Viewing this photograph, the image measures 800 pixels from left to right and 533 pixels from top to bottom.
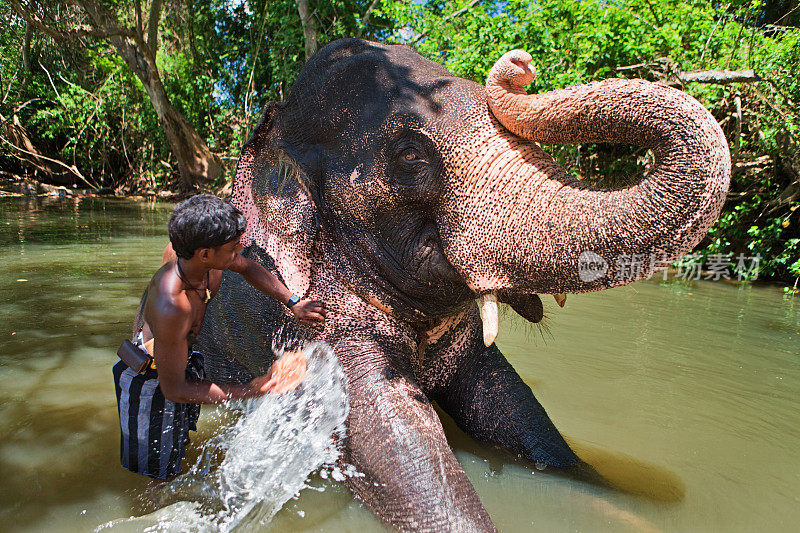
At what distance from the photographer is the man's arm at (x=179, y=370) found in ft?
6.40

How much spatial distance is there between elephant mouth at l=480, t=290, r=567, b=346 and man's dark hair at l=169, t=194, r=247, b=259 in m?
0.90

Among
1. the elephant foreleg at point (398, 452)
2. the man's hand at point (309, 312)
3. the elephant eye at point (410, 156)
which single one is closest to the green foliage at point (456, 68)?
the elephant eye at point (410, 156)

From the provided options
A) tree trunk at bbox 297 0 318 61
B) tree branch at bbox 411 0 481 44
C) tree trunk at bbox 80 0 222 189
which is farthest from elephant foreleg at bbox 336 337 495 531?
tree trunk at bbox 80 0 222 189

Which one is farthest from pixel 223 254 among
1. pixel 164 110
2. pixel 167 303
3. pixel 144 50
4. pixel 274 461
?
pixel 164 110

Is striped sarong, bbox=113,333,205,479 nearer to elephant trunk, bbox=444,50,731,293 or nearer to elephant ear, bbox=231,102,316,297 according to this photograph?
elephant ear, bbox=231,102,316,297

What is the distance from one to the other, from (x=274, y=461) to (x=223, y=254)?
0.87 meters

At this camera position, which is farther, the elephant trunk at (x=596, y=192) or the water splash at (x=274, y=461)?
the water splash at (x=274, y=461)

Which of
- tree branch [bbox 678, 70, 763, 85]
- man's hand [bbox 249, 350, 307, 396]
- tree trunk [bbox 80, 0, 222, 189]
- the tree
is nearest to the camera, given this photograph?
man's hand [bbox 249, 350, 307, 396]

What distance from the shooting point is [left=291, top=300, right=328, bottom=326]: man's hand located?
2.35 meters

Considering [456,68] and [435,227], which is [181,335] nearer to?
[435,227]

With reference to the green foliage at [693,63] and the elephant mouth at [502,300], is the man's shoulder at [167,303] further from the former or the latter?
the green foliage at [693,63]

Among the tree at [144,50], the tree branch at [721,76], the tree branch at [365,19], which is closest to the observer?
the tree branch at [721,76]

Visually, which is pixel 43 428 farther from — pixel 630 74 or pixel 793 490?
pixel 630 74

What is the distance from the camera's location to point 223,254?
2023mm
